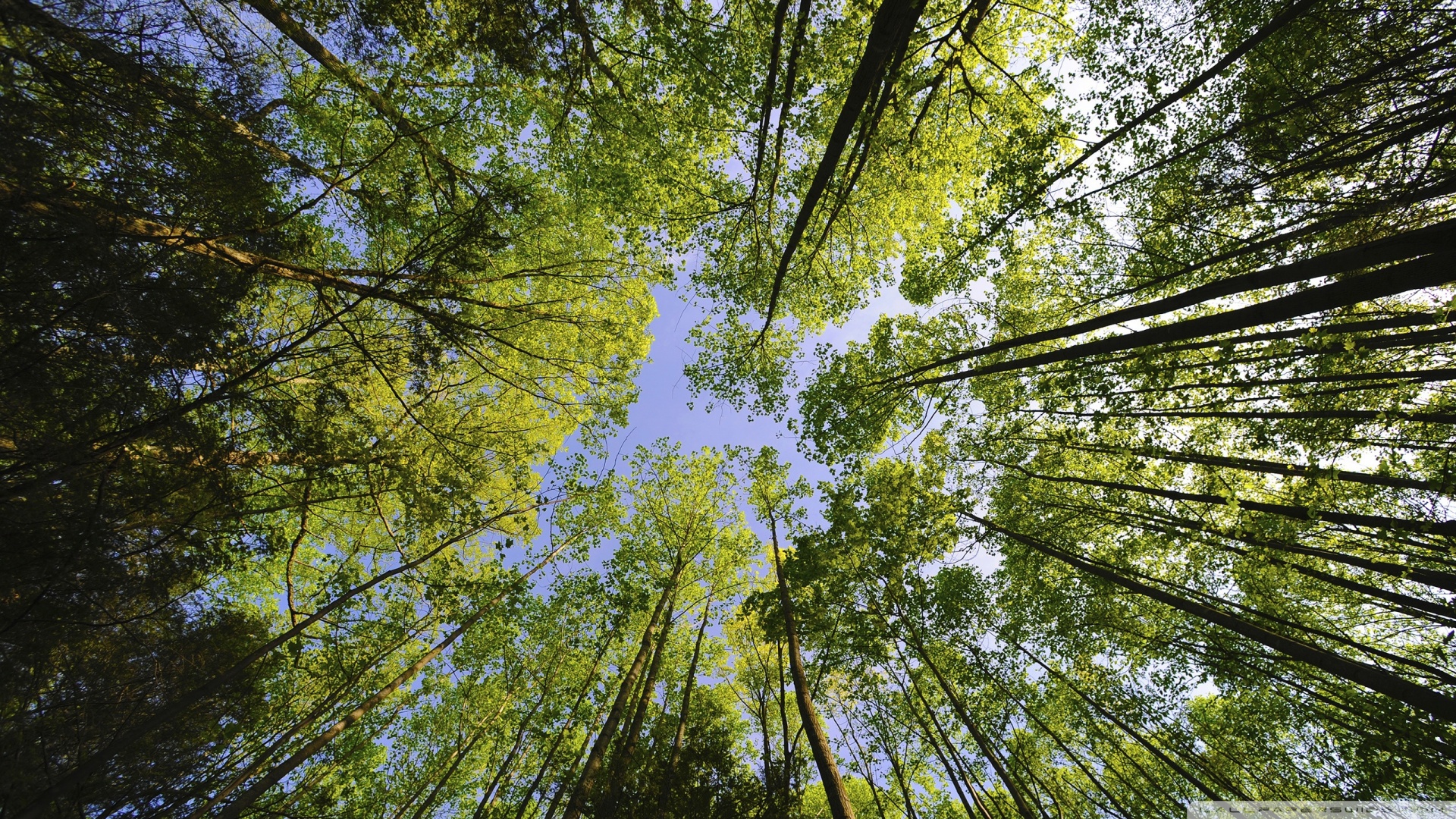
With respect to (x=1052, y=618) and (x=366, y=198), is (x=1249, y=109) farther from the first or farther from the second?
(x=366, y=198)

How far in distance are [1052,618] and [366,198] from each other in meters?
15.4

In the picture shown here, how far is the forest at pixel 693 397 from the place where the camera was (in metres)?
3.52

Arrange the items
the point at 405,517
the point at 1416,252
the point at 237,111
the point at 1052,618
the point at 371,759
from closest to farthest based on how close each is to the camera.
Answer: the point at 1416,252 < the point at 237,111 < the point at 405,517 < the point at 1052,618 < the point at 371,759

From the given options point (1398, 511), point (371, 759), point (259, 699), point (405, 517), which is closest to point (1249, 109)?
point (1398, 511)

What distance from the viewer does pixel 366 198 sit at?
16.6ft

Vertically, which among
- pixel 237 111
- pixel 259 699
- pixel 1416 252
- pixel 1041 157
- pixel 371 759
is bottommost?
pixel 1416 252

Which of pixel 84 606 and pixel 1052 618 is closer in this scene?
pixel 84 606

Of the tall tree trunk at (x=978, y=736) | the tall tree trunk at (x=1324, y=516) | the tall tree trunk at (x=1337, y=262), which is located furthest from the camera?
the tall tree trunk at (x=978, y=736)

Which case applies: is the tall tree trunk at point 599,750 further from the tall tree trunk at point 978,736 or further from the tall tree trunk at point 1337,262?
the tall tree trunk at point 1337,262

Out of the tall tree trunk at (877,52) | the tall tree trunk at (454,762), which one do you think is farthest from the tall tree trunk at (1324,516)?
the tall tree trunk at (454,762)

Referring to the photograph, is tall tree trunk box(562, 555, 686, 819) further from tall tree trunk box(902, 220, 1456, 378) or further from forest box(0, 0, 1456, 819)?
tall tree trunk box(902, 220, 1456, 378)

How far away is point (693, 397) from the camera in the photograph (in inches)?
440

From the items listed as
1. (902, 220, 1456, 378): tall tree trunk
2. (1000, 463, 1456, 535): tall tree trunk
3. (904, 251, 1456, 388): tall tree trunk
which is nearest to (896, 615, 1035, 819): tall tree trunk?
(1000, 463, 1456, 535): tall tree trunk

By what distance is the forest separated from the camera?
139 inches
